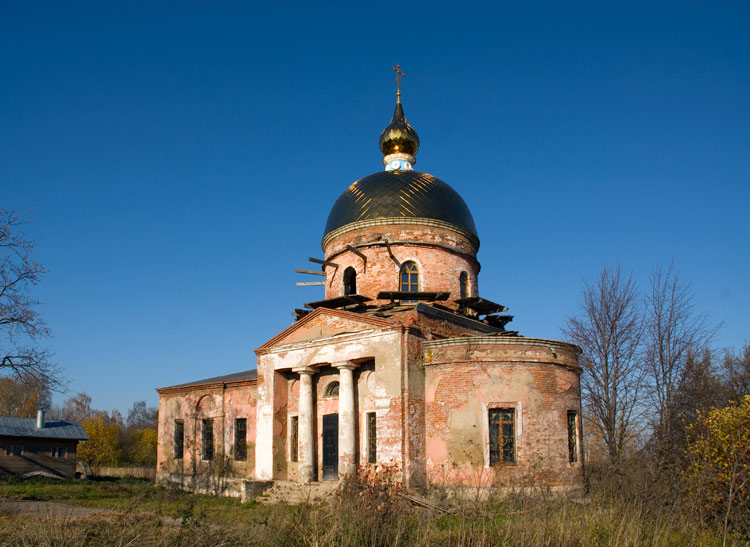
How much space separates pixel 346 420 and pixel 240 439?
23.1ft

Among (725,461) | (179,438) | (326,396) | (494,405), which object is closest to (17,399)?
(179,438)

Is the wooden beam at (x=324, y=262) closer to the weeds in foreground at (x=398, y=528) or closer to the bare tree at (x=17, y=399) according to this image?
the weeds in foreground at (x=398, y=528)

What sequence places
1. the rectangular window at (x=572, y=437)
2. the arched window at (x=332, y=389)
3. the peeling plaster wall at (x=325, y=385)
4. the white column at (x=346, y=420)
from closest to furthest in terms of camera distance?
the peeling plaster wall at (x=325, y=385) < the rectangular window at (x=572, y=437) < the white column at (x=346, y=420) < the arched window at (x=332, y=389)

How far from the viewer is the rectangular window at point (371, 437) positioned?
16.8 metres

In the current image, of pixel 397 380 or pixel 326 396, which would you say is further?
pixel 326 396

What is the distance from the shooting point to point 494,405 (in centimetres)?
1567

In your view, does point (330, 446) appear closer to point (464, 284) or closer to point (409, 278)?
point (409, 278)

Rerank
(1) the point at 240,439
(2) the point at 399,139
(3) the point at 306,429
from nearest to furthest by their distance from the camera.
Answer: (3) the point at 306,429, (1) the point at 240,439, (2) the point at 399,139

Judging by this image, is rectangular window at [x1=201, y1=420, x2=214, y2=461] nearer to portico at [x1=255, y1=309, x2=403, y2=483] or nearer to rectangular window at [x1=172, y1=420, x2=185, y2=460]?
rectangular window at [x1=172, y1=420, x2=185, y2=460]

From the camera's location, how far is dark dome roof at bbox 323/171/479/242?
20.7 m

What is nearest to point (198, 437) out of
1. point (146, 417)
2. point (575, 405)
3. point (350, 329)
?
point (350, 329)

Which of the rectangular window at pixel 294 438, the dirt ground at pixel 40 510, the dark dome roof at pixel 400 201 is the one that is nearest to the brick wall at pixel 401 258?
the dark dome roof at pixel 400 201

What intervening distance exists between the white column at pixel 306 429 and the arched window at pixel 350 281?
146 inches

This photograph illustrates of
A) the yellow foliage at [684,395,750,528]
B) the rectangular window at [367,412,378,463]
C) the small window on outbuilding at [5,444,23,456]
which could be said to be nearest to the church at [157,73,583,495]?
the rectangular window at [367,412,378,463]
